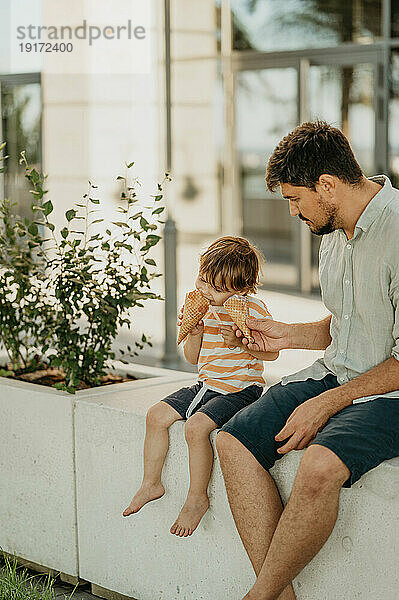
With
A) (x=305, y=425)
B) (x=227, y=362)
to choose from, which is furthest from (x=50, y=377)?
(x=305, y=425)

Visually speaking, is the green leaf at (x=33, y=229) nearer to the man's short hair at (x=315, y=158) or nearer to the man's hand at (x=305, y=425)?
the man's short hair at (x=315, y=158)

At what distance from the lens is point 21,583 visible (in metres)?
3.42

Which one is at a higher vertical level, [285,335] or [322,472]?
[285,335]

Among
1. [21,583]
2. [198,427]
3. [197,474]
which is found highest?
[198,427]

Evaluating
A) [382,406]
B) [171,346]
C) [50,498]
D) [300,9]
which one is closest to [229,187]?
[300,9]

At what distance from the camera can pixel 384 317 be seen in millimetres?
2883

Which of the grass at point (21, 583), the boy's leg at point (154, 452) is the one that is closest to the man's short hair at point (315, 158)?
the boy's leg at point (154, 452)

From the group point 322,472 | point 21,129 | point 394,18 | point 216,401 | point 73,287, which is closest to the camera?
point 322,472

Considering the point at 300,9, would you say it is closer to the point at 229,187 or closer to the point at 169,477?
the point at 229,187

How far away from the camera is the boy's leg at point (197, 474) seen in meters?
3.10

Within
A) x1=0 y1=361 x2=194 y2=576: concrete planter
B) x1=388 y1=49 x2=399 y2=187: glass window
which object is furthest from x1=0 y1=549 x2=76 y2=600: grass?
x1=388 y1=49 x2=399 y2=187: glass window

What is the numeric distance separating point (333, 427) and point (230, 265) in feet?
2.41

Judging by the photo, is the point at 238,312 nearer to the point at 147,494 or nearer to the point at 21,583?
the point at 147,494

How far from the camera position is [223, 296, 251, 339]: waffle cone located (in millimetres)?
3242
